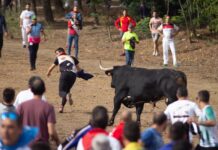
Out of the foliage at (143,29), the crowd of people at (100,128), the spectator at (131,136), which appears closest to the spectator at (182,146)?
the crowd of people at (100,128)

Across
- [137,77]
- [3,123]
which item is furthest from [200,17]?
[3,123]

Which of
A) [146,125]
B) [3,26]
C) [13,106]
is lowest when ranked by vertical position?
[146,125]

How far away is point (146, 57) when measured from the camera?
2786 cm

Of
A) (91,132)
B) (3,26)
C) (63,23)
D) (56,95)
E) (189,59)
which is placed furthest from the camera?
(63,23)

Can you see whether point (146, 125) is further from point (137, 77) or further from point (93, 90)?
point (93, 90)

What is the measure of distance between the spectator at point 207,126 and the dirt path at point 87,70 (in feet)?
13.7

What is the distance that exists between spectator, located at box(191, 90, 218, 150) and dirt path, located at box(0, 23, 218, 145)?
4.18 metres

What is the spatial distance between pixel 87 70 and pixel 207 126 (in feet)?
44.8

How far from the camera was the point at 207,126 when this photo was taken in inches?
379

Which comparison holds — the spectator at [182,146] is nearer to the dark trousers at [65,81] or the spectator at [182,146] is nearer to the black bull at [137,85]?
the black bull at [137,85]

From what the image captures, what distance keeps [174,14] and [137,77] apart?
20979 millimetres

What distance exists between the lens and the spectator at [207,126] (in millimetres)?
9625

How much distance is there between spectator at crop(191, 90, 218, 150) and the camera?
9625mm

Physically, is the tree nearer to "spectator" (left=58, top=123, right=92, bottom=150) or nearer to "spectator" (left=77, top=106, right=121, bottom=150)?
"spectator" (left=58, top=123, right=92, bottom=150)
